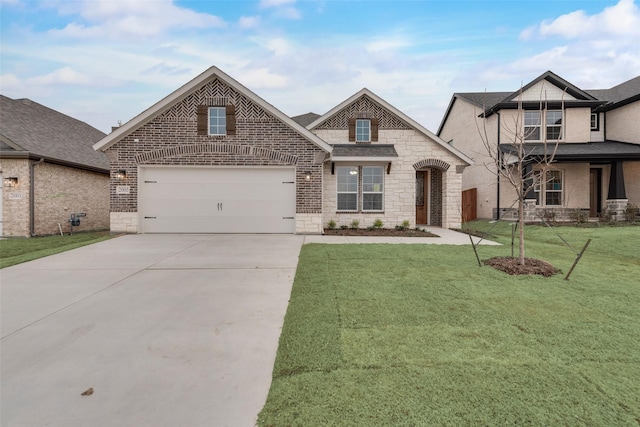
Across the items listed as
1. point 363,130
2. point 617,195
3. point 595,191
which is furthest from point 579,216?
point 363,130

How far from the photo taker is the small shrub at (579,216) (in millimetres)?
13711

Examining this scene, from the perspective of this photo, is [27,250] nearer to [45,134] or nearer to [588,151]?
[45,134]

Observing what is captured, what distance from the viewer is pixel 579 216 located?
45.5ft

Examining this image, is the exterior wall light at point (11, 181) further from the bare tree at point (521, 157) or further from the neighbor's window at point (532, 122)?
the neighbor's window at point (532, 122)

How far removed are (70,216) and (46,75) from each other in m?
19.0

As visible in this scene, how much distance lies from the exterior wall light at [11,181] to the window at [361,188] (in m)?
12.6

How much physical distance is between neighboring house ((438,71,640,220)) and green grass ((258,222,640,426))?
11.7m

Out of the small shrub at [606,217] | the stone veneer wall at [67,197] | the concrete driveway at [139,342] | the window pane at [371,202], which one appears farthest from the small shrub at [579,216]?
the stone veneer wall at [67,197]

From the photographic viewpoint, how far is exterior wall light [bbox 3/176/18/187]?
1084 cm

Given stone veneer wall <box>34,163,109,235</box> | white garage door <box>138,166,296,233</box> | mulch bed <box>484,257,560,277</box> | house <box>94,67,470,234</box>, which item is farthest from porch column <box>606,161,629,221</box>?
stone veneer wall <box>34,163,109,235</box>

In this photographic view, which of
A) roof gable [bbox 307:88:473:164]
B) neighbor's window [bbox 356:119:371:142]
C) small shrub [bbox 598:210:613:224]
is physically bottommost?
small shrub [bbox 598:210:613:224]

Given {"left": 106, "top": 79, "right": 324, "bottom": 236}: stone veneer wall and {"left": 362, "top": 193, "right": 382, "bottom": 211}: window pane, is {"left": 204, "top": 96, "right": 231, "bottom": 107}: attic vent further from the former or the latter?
{"left": 362, "top": 193, "right": 382, "bottom": 211}: window pane

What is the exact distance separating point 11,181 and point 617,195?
87.2 feet

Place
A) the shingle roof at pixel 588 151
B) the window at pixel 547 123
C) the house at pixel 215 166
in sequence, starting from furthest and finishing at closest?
the window at pixel 547 123, the shingle roof at pixel 588 151, the house at pixel 215 166
